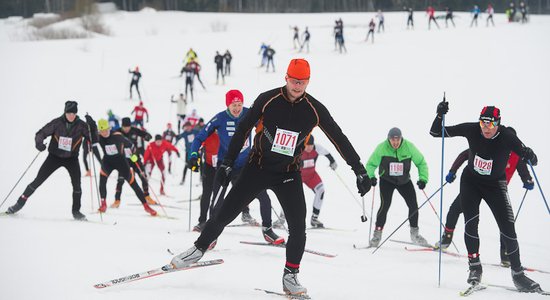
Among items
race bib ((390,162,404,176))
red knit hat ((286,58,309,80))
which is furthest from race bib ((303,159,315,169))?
red knit hat ((286,58,309,80))

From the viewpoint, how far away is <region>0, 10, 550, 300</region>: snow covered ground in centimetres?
540

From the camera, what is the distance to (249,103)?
2328cm

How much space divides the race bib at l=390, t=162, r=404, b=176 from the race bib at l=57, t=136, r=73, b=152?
190 inches

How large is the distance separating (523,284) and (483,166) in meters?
1.28

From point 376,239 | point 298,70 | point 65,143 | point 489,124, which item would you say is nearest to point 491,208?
point 489,124

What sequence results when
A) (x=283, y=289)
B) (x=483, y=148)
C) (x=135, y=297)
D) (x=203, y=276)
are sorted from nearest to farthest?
(x=135, y=297) → (x=283, y=289) → (x=203, y=276) → (x=483, y=148)

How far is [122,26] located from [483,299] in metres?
51.7

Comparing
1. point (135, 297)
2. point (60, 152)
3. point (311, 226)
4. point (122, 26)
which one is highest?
point (122, 26)

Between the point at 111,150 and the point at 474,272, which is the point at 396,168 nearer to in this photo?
the point at 474,272

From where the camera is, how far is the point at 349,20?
166ft

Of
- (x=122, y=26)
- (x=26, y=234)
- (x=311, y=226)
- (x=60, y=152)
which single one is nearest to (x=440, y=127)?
(x=311, y=226)

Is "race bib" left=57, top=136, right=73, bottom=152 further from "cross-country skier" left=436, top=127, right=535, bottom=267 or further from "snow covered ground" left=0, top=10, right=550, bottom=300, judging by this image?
"cross-country skier" left=436, top=127, right=535, bottom=267

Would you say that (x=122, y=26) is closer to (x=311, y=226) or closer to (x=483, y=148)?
(x=311, y=226)

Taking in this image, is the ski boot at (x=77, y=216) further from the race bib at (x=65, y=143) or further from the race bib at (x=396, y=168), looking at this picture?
the race bib at (x=396, y=168)
